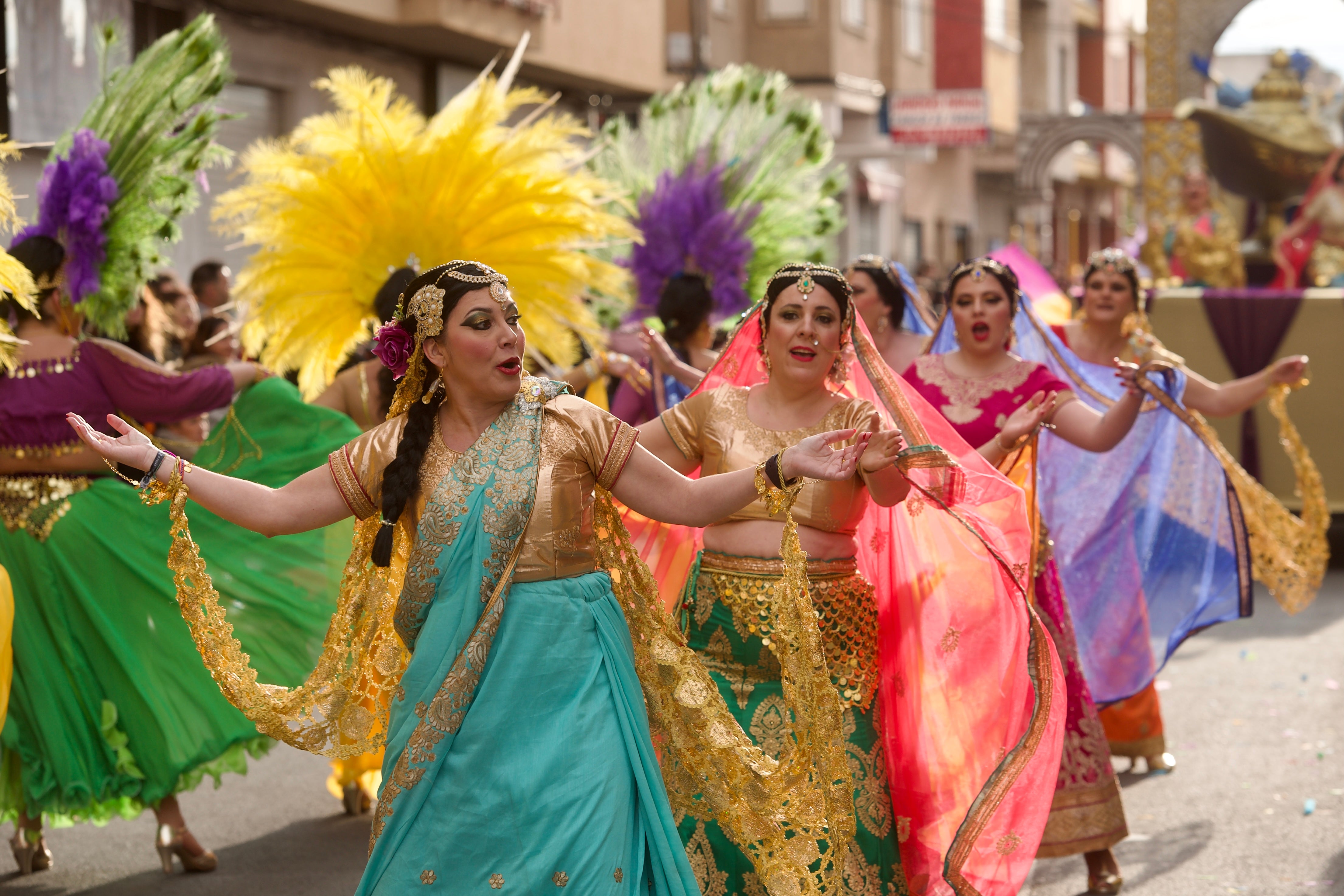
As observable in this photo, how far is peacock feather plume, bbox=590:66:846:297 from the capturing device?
789 centimetres

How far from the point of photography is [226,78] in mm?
5629

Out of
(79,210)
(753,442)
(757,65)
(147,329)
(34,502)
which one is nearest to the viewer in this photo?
(753,442)

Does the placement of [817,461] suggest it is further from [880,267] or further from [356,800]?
[880,267]

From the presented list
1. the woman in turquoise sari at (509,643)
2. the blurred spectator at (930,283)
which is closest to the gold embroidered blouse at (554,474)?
the woman in turquoise sari at (509,643)

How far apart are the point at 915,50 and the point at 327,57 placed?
1951cm

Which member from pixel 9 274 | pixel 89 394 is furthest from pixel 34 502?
pixel 9 274

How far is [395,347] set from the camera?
11.8ft

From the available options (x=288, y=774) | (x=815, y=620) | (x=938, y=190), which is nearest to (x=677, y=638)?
(x=815, y=620)

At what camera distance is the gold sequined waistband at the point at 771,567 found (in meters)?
4.27

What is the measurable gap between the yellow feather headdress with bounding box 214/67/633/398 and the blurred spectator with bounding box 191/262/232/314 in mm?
3905

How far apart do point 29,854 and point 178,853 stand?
489 mm

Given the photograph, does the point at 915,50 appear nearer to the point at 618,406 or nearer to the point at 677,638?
the point at 618,406

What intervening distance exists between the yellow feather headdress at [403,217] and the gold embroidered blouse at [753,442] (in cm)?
122

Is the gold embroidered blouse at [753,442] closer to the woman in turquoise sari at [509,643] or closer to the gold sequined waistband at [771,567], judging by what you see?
the gold sequined waistband at [771,567]
